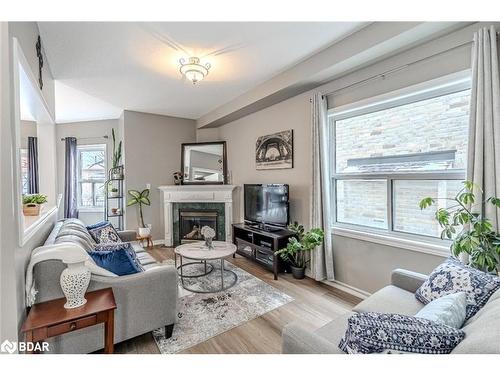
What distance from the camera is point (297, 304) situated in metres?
2.50

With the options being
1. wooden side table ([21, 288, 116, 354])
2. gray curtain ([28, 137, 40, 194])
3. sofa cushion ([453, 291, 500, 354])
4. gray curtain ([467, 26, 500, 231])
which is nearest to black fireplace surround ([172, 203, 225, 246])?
gray curtain ([28, 137, 40, 194])

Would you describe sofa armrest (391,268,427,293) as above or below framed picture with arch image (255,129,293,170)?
below

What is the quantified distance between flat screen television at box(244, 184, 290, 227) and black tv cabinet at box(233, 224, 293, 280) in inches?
6.4

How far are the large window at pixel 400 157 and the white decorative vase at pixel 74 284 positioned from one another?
2648 millimetres

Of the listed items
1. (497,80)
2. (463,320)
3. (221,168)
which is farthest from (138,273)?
(221,168)

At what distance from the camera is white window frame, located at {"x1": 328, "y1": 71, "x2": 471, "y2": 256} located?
2.04 m

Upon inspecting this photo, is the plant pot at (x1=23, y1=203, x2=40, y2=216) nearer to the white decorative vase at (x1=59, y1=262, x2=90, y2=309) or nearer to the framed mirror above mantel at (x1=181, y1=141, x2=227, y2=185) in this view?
the white decorative vase at (x1=59, y1=262, x2=90, y2=309)

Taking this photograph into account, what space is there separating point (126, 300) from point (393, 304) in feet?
6.13

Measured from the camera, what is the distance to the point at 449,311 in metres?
1.16

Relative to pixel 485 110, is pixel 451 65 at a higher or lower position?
higher

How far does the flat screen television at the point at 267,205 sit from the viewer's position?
3.37m

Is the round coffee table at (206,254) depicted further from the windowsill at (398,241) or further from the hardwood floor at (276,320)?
the windowsill at (398,241)
